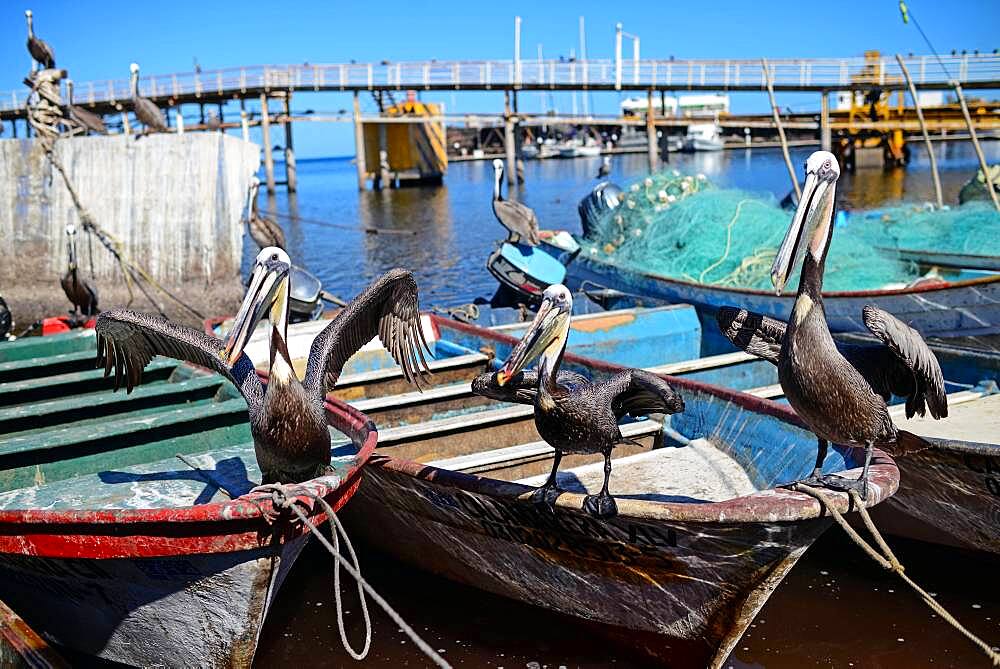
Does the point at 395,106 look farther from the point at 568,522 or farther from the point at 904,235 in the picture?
the point at 568,522

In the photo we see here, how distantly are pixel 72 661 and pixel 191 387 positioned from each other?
89.7 inches

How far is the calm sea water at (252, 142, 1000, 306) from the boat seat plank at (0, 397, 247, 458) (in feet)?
34.8

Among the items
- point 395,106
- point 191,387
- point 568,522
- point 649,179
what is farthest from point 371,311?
point 395,106

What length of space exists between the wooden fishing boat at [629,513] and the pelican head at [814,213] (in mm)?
1086

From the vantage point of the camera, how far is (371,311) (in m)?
5.30

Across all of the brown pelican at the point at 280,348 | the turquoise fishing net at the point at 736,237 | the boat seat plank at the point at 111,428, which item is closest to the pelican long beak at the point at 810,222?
the brown pelican at the point at 280,348

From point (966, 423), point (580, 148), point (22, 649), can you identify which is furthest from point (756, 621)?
point (580, 148)

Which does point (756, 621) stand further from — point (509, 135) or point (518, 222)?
point (509, 135)

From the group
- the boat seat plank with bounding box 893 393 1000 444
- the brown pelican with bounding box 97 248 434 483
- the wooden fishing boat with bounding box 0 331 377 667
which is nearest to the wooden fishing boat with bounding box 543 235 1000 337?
the boat seat plank with bounding box 893 393 1000 444

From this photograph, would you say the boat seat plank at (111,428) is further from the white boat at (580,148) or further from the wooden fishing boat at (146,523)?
the white boat at (580,148)

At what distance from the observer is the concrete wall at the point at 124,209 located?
13.5m

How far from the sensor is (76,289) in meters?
12.2

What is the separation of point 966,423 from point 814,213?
8.67ft

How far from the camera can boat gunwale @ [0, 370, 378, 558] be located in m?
4.22
